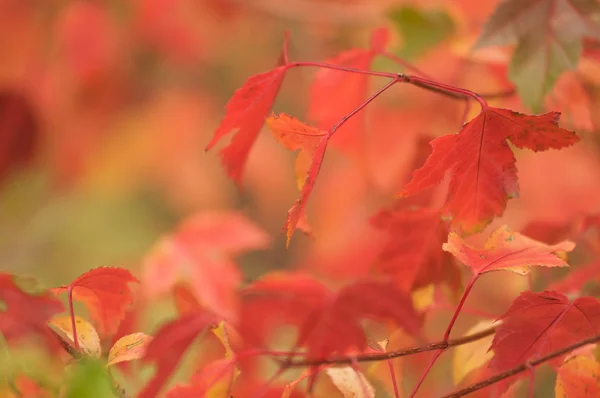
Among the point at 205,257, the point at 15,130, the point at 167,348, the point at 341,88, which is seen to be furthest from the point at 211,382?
the point at 15,130

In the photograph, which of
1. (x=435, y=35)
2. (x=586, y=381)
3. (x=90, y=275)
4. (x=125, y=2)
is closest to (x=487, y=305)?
(x=435, y=35)

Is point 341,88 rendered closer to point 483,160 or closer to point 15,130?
point 483,160

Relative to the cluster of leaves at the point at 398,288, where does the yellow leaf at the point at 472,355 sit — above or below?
below

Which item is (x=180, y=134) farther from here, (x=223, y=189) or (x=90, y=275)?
(x=90, y=275)

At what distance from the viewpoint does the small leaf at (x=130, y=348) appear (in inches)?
14.5

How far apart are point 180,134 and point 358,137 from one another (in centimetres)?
86

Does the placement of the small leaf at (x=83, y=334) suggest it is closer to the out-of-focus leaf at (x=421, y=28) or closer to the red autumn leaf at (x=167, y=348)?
the red autumn leaf at (x=167, y=348)

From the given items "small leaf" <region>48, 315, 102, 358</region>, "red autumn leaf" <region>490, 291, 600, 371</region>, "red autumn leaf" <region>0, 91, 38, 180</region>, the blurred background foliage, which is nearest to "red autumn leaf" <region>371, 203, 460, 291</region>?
"red autumn leaf" <region>490, 291, 600, 371</region>

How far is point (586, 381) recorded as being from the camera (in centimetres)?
37

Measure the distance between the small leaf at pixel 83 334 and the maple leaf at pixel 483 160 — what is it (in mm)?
214

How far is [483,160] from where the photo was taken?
379 mm

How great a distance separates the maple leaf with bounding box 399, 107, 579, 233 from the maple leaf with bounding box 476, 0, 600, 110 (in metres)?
0.13

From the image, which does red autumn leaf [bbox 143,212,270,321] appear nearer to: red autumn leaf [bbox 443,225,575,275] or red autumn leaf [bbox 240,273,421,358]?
red autumn leaf [bbox 240,273,421,358]

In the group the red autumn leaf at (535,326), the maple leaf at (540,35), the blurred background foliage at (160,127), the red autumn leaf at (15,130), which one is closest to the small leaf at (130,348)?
the red autumn leaf at (535,326)
